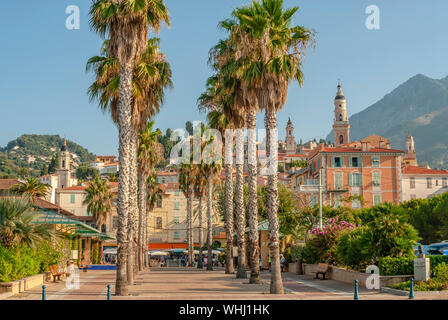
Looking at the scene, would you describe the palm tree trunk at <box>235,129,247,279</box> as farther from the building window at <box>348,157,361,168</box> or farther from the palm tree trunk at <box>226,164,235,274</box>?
the building window at <box>348,157,361,168</box>

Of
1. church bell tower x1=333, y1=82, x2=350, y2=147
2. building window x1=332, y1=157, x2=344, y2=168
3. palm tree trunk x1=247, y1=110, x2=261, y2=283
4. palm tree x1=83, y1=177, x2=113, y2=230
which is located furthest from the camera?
church bell tower x1=333, y1=82, x2=350, y2=147

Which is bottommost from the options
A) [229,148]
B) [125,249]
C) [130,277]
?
[130,277]

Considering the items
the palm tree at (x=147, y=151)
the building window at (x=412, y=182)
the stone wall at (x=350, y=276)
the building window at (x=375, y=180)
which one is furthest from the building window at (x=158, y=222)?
the stone wall at (x=350, y=276)

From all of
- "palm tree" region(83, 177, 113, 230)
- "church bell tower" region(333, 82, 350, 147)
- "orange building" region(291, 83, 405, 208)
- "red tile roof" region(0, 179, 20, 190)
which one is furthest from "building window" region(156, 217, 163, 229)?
"church bell tower" region(333, 82, 350, 147)

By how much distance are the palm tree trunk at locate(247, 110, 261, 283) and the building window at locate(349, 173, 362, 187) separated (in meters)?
55.4

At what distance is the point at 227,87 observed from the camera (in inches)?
1198

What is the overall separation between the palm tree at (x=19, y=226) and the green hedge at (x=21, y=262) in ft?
1.57

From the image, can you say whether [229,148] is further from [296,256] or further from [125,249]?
[125,249]

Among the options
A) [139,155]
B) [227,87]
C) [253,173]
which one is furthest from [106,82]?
[139,155]

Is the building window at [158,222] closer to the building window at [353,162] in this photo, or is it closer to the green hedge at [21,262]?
the building window at [353,162]

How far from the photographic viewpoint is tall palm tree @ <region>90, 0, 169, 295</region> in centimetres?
2211

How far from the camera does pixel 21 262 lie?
77.8 feet

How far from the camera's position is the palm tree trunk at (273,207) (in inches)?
875

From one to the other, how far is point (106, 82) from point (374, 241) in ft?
51.4
